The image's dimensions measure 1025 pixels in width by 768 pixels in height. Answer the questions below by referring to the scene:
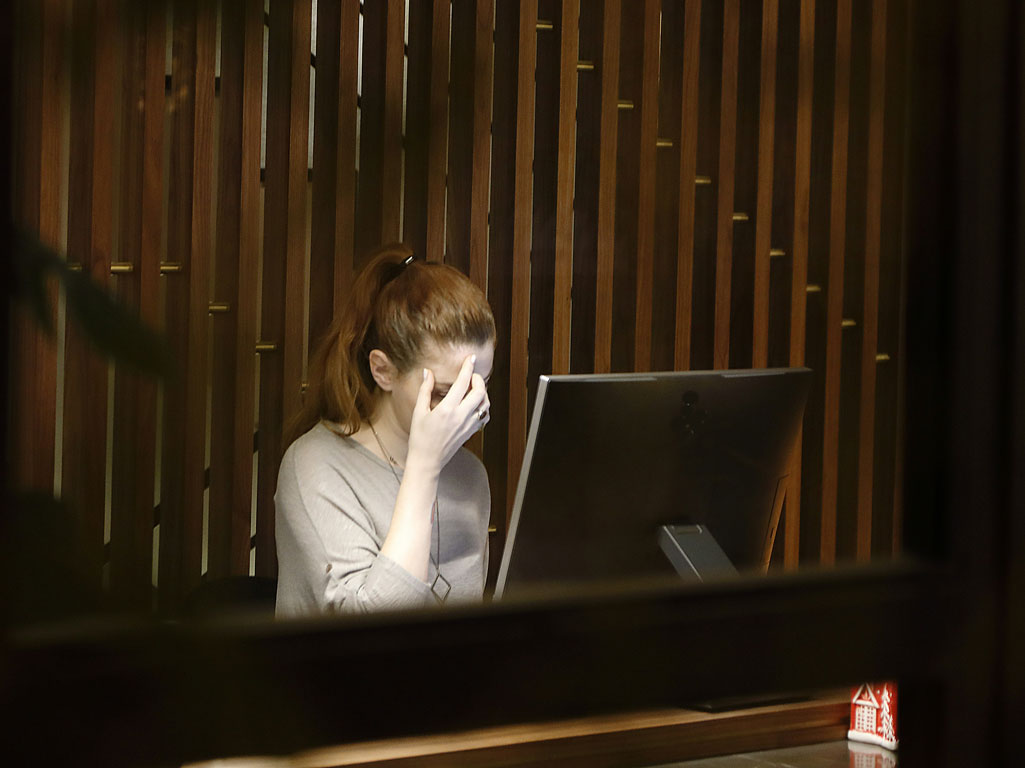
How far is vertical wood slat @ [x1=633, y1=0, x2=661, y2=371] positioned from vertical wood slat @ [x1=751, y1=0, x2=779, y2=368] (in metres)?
0.31

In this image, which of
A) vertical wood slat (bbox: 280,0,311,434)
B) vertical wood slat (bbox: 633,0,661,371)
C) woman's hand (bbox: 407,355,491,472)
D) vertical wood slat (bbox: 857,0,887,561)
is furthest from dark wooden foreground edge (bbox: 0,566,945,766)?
vertical wood slat (bbox: 857,0,887,561)

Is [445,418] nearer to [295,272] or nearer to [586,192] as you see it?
[295,272]

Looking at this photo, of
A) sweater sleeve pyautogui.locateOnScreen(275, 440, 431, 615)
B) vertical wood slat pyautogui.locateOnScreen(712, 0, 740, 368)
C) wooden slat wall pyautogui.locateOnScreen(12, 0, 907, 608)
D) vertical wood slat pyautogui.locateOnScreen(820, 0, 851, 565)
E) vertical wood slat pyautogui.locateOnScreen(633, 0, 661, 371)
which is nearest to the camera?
sweater sleeve pyautogui.locateOnScreen(275, 440, 431, 615)

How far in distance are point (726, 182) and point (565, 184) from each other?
493 millimetres

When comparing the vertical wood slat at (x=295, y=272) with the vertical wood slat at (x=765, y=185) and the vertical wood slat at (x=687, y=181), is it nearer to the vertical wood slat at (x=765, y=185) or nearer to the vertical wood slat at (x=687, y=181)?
the vertical wood slat at (x=687, y=181)

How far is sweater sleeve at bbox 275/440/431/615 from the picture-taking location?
175 centimetres

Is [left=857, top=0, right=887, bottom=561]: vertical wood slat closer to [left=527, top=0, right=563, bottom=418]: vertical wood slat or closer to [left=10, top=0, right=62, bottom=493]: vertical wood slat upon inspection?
[left=527, top=0, right=563, bottom=418]: vertical wood slat

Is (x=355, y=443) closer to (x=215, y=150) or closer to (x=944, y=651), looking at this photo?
(x=215, y=150)

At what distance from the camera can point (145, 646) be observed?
0.20m

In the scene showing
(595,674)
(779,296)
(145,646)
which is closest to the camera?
(145,646)

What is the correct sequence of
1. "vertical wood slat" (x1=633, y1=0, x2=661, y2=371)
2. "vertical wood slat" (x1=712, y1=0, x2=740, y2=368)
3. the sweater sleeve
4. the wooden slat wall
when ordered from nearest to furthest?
the sweater sleeve → the wooden slat wall → "vertical wood slat" (x1=633, y1=0, x2=661, y2=371) → "vertical wood slat" (x1=712, y1=0, x2=740, y2=368)

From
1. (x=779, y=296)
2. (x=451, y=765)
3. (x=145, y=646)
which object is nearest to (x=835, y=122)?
(x=779, y=296)

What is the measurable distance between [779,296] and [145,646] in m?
2.97

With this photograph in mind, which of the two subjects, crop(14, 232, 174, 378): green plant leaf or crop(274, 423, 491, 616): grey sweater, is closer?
crop(14, 232, 174, 378): green plant leaf
